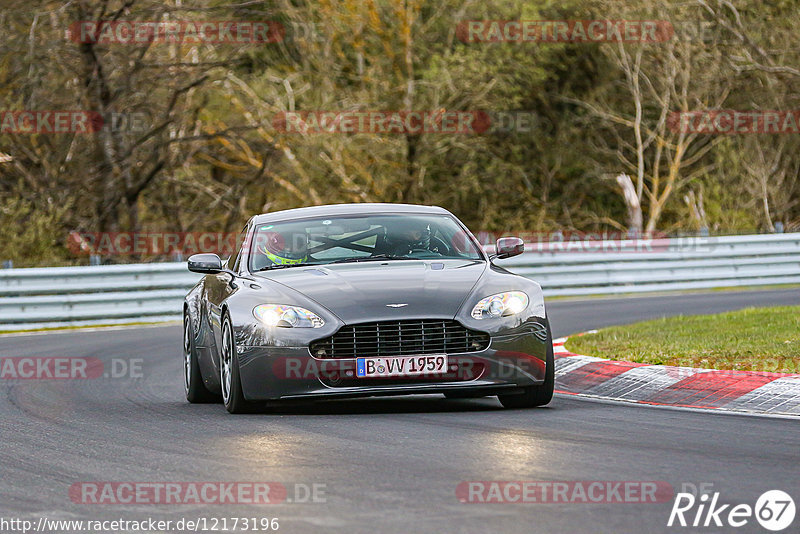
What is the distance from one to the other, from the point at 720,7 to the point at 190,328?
24.7m

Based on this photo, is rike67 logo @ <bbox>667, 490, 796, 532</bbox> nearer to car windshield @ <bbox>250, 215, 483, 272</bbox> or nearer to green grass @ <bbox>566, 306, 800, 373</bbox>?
green grass @ <bbox>566, 306, 800, 373</bbox>

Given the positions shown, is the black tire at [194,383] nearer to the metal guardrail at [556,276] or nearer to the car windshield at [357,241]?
the car windshield at [357,241]

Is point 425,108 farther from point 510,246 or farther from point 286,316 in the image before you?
point 286,316

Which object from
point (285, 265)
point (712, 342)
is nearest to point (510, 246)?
point (285, 265)

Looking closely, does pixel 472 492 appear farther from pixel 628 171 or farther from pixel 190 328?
pixel 628 171

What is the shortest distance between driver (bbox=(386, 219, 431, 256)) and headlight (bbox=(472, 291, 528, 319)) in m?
1.33

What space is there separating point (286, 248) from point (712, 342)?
→ 4.18m

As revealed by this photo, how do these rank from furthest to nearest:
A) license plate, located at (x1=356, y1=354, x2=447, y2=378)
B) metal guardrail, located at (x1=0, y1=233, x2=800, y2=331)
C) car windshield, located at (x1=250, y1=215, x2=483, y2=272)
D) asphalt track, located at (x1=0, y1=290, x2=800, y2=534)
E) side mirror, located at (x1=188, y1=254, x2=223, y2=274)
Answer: metal guardrail, located at (x1=0, y1=233, x2=800, y2=331)
side mirror, located at (x1=188, y1=254, x2=223, y2=274)
car windshield, located at (x1=250, y1=215, x2=483, y2=272)
license plate, located at (x1=356, y1=354, x2=447, y2=378)
asphalt track, located at (x1=0, y1=290, x2=800, y2=534)

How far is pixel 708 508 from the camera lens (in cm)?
600

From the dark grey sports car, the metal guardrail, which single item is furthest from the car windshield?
the metal guardrail

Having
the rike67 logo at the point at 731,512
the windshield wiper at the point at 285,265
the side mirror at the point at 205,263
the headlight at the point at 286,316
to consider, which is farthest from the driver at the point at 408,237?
the rike67 logo at the point at 731,512

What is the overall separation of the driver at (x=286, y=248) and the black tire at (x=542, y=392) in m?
1.97

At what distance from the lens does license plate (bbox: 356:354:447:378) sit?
9.47m

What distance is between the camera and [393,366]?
31.1ft
